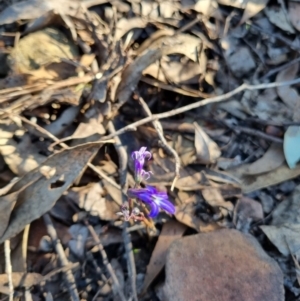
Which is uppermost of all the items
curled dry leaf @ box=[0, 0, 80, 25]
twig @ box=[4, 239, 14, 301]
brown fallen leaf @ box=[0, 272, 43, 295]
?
curled dry leaf @ box=[0, 0, 80, 25]

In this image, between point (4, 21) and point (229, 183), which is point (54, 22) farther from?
point (229, 183)

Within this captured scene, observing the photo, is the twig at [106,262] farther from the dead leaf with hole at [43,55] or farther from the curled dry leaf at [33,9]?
the curled dry leaf at [33,9]

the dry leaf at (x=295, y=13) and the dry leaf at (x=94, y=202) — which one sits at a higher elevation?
the dry leaf at (x=295, y=13)

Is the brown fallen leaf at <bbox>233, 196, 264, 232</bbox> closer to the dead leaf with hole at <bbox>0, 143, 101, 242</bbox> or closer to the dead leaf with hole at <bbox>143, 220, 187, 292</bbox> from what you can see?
the dead leaf with hole at <bbox>143, 220, 187, 292</bbox>

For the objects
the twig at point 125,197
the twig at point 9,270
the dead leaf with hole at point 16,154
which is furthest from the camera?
the dead leaf with hole at point 16,154

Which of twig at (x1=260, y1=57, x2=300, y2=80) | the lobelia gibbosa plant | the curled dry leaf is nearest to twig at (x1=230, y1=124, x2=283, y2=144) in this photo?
twig at (x1=260, y1=57, x2=300, y2=80)

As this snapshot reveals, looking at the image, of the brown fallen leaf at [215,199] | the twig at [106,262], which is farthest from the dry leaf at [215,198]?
the twig at [106,262]

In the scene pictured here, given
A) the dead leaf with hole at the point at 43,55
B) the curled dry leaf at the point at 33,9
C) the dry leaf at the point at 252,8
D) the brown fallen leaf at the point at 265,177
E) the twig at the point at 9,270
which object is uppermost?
the curled dry leaf at the point at 33,9
